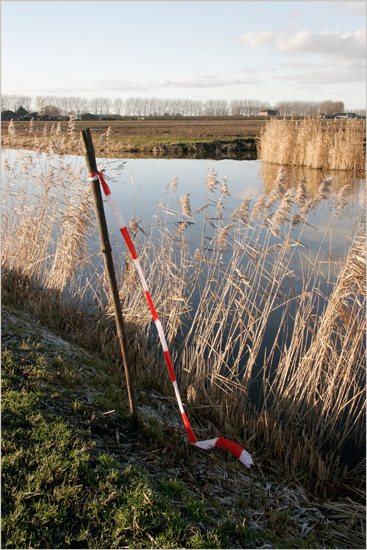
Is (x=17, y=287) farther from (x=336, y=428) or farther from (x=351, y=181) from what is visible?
(x=351, y=181)

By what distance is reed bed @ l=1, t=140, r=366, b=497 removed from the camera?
4.21 m

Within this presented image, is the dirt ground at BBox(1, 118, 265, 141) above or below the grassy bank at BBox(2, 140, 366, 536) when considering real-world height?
above

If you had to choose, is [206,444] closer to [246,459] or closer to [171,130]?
[246,459]

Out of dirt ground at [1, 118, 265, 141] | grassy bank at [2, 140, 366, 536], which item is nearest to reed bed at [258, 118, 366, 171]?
dirt ground at [1, 118, 265, 141]

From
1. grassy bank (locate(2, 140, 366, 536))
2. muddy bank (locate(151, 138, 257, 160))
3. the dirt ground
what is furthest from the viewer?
the dirt ground

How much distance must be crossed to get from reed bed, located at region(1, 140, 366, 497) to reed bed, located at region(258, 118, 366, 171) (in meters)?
11.1

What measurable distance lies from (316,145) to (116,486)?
17400mm

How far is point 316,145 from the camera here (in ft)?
58.3

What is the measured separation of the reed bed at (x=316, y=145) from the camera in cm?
1688

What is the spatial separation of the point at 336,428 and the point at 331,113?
145 feet

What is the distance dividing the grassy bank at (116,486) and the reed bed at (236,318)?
56 cm

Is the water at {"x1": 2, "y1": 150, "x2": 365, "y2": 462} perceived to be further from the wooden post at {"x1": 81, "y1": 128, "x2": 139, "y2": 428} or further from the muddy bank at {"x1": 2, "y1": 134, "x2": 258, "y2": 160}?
the muddy bank at {"x1": 2, "y1": 134, "x2": 258, "y2": 160}

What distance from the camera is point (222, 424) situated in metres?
4.30

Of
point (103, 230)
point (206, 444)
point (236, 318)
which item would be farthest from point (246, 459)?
point (236, 318)
